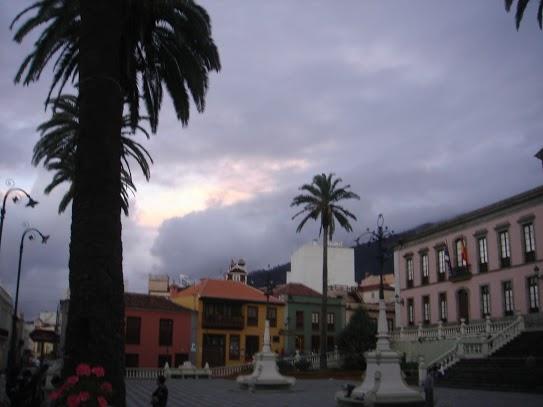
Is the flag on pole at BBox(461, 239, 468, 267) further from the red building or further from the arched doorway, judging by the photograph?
the red building

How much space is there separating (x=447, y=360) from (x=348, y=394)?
56.0ft

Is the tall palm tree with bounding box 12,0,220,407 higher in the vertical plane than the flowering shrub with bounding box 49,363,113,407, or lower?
higher

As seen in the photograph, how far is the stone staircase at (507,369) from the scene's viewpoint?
27.7 metres

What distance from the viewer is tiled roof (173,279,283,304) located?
6094 cm

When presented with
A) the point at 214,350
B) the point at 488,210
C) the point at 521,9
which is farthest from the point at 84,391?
the point at 214,350

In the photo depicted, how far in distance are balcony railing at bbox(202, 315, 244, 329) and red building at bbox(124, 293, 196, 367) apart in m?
1.32

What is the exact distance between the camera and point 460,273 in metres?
46.0

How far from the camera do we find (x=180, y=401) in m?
24.9

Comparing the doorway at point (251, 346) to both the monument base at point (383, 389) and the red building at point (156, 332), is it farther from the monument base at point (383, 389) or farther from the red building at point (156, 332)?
the monument base at point (383, 389)

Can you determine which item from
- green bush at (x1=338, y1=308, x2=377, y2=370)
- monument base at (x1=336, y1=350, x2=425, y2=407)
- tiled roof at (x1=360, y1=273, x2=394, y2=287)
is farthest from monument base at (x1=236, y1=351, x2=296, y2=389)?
tiled roof at (x1=360, y1=273, x2=394, y2=287)

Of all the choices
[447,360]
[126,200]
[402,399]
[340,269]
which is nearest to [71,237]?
[402,399]

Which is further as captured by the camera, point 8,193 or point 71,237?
point 8,193

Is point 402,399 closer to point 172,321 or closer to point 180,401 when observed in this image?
point 180,401

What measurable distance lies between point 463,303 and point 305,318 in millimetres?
22376
